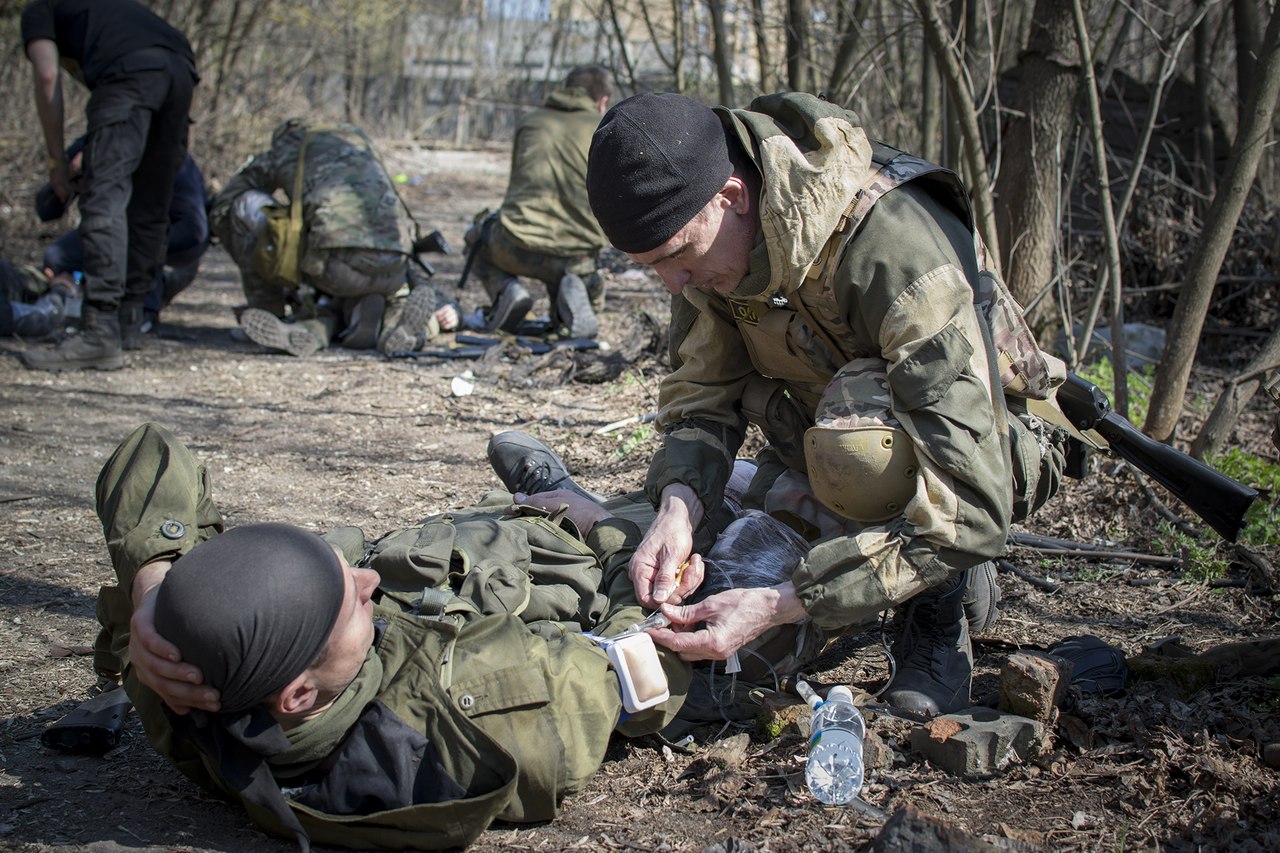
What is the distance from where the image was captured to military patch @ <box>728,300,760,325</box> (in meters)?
2.59

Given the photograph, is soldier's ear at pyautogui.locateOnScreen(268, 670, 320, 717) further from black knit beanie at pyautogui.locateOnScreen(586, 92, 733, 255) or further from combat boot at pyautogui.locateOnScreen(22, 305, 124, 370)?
combat boot at pyautogui.locateOnScreen(22, 305, 124, 370)

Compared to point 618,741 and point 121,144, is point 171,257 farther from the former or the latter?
point 618,741

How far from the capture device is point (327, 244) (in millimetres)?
6254

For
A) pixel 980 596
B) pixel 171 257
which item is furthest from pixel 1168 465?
pixel 171 257

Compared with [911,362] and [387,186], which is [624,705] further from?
[387,186]

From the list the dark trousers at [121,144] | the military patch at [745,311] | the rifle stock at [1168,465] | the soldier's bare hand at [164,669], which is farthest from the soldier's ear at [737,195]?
the dark trousers at [121,144]

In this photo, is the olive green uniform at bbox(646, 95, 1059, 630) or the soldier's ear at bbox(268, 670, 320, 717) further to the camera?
the olive green uniform at bbox(646, 95, 1059, 630)

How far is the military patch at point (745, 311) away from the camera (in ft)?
8.51

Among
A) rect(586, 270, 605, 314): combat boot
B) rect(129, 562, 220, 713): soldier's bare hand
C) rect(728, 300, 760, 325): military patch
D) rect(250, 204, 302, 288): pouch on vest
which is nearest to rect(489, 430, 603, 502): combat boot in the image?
rect(728, 300, 760, 325): military patch

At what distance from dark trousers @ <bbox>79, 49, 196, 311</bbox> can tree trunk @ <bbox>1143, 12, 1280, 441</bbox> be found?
5.08m

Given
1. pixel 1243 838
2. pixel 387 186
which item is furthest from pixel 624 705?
pixel 387 186

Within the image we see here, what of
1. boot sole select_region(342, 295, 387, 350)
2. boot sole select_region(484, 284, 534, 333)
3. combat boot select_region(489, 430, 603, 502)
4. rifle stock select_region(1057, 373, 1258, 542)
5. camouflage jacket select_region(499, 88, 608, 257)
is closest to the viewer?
rifle stock select_region(1057, 373, 1258, 542)

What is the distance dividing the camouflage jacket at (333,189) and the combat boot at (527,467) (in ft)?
10.8

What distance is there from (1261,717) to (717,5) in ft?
17.2
